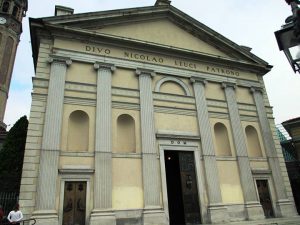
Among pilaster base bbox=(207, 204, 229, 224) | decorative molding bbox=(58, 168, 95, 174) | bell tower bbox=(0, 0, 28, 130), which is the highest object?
bell tower bbox=(0, 0, 28, 130)

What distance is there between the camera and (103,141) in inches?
533

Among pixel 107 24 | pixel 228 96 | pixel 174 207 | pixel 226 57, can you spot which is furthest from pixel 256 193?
pixel 107 24

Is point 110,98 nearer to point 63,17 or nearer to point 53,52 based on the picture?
point 53,52

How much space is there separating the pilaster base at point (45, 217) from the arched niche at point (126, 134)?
4287mm

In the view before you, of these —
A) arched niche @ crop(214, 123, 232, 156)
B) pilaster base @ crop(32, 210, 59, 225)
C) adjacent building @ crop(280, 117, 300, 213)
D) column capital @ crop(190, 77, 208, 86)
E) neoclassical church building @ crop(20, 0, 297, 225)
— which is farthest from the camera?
adjacent building @ crop(280, 117, 300, 213)

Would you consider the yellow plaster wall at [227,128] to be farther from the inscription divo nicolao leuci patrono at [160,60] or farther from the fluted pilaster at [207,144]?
the inscription divo nicolao leuci patrono at [160,60]

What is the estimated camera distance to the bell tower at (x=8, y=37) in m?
36.8

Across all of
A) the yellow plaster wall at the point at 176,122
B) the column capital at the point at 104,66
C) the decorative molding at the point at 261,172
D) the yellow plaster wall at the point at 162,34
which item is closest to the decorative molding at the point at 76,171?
the yellow plaster wall at the point at 176,122

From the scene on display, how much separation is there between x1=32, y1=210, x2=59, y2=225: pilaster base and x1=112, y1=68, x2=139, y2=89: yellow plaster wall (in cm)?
726

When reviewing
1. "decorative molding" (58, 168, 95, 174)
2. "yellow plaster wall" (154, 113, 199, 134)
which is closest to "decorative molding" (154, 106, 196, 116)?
"yellow plaster wall" (154, 113, 199, 134)

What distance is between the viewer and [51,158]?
1233cm

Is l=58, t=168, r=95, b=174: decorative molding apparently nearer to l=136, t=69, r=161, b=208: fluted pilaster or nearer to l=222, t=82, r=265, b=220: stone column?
l=136, t=69, r=161, b=208: fluted pilaster

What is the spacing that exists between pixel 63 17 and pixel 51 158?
25.9 feet

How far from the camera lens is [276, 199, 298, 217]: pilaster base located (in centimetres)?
1622
